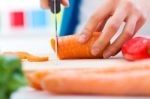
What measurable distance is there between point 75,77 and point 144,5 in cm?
78

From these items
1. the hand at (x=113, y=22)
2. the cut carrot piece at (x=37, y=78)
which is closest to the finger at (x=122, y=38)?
the hand at (x=113, y=22)

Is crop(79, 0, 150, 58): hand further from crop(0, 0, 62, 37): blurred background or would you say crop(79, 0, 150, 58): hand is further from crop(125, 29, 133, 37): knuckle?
crop(0, 0, 62, 37): blurred background

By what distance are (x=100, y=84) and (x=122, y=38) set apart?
585mm

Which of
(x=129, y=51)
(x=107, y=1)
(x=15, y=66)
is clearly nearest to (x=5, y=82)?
(x=15, y=66)

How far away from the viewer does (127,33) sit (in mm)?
1235

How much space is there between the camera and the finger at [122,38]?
47.9 inches

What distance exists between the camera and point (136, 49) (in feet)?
3.76

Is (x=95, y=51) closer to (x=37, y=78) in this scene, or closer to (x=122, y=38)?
(x=122, y=38)

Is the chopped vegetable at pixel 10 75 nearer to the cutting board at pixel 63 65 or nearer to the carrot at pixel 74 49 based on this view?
the cutting board at pixel 63 65

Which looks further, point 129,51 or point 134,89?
point 129,51

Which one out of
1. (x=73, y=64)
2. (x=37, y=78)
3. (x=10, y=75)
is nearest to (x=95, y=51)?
(x=73, y=64)

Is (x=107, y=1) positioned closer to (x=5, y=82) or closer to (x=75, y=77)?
(x=75, y=77)

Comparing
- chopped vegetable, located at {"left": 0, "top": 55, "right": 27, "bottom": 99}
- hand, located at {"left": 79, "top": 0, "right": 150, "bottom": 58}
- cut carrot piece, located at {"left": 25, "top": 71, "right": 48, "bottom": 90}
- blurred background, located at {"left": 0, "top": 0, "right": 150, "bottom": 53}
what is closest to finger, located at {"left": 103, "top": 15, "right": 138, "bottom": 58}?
hand, located at {"left": 79, "top": 0, "right": 150, "bottom": 58}

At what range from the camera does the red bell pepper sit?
1136 mm
